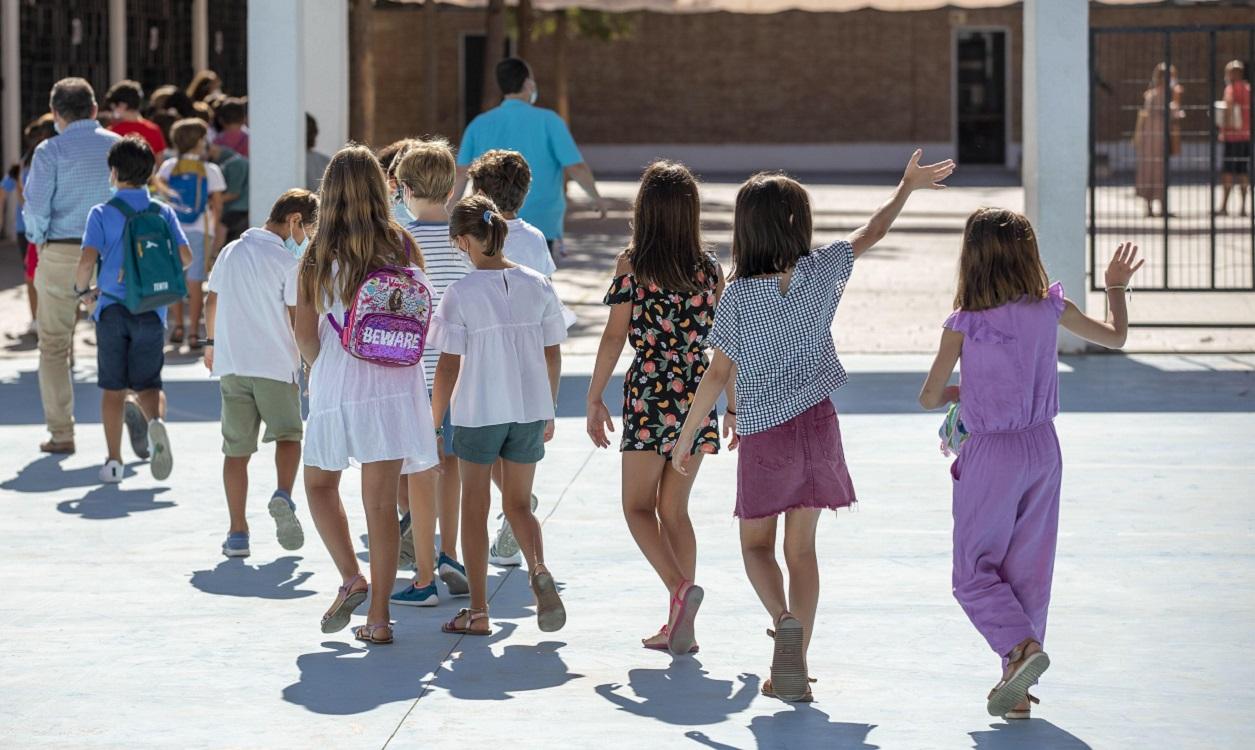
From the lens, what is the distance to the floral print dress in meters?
5.98

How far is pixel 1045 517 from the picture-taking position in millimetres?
5332

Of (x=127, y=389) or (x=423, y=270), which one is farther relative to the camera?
(x=127, y=389)

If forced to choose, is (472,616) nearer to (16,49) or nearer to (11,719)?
(11,719)

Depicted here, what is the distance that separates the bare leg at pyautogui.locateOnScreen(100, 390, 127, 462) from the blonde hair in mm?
3038

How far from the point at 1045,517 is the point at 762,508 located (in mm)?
803

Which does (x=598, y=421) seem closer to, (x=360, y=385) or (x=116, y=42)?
(x=360, y=385)

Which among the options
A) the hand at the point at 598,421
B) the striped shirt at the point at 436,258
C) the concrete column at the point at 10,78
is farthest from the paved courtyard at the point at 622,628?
the concrete column at the point at 10,78

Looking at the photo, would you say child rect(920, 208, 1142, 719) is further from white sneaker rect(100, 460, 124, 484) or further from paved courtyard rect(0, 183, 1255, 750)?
white sneaker rect(100, 460, 124, 484)


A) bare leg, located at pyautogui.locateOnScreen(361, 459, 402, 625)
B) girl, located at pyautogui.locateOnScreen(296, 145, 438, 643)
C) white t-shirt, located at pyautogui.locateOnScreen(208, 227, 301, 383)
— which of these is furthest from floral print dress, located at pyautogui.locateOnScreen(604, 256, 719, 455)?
white t-shirt, located at pyautogui.locateOnScreen(208, 227, 301, 383)

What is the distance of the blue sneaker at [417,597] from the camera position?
6.66 metres

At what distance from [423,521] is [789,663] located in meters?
1.69

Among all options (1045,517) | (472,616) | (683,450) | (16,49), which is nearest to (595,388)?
(683,450)

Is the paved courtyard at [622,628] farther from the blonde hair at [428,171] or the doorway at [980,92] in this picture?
the doorway at [980,92]

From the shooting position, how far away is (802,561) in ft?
18.1
